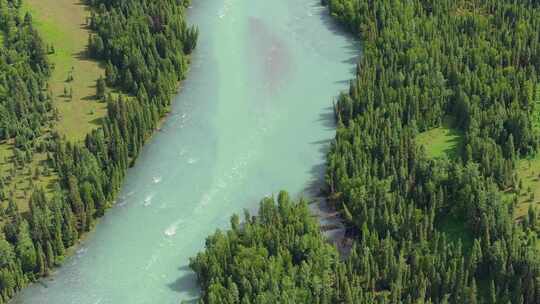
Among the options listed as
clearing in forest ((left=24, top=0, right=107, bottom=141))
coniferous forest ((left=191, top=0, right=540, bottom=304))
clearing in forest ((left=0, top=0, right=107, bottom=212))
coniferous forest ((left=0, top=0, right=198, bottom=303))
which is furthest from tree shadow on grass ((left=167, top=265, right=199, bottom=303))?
clearing in forest ((left=24, top=0, right=107, bottom=141))

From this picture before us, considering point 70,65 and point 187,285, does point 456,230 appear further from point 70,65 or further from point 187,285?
Answer: point 70,65

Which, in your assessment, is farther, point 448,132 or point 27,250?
point 448,132

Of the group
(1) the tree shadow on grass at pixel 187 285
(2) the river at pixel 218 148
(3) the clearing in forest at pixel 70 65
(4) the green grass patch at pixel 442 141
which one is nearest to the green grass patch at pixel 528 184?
(4) the green grass patch at pixel 442 141

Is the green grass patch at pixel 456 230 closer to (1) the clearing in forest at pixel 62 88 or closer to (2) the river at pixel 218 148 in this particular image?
(2) the river at pixel 218 148

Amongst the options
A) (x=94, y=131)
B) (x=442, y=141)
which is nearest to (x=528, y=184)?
(x=442, y=141)

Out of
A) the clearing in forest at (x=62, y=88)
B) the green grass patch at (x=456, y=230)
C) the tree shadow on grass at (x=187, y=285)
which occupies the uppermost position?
the clearing in forest at (x=62, y=88)

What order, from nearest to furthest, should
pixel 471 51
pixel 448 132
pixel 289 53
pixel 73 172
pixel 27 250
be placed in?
pixel 27 250 → pixel 73 172 → pixel 448 132 → pixel 471 51 → pixel 289 53

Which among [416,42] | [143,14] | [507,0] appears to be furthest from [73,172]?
[507,0]

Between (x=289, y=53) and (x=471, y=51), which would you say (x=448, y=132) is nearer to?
(x=471, y=51)
